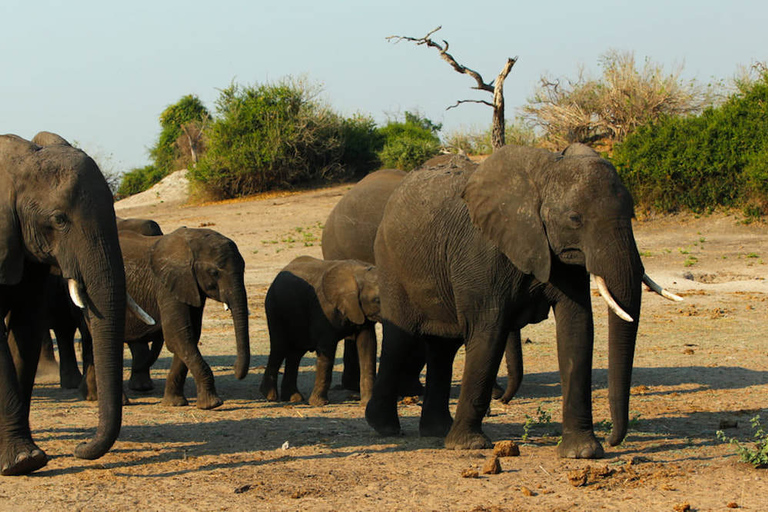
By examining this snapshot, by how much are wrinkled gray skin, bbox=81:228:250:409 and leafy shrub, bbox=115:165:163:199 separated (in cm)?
3238

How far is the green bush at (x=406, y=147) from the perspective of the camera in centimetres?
2995

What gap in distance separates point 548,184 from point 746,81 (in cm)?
2381

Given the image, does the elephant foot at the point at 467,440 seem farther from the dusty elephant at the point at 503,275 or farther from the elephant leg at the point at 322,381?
the elephant leg at the point at 322,381

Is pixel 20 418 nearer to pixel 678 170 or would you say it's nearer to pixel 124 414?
pixel 124 414

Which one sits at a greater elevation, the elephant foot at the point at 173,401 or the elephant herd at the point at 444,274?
the elephant herd at the point at 444,274

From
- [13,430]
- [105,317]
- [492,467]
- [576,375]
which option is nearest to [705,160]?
[576,375]

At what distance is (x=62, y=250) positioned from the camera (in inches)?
235

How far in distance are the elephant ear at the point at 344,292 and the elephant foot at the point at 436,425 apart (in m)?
2.22

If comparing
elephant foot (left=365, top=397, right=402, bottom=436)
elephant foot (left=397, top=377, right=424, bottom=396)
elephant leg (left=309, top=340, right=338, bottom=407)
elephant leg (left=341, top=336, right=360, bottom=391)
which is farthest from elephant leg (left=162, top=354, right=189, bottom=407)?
elephant foot (left=365, top=397, right=402, bottom=436)

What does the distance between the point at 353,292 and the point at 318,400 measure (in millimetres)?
1038

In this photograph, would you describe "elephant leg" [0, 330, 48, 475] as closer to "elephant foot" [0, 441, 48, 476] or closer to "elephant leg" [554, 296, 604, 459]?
"elephant foot" [0, 441, 48, 476]

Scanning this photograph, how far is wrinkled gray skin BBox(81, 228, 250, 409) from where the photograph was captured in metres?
8.68

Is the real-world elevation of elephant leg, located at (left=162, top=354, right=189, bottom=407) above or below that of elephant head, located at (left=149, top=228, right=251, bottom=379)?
below

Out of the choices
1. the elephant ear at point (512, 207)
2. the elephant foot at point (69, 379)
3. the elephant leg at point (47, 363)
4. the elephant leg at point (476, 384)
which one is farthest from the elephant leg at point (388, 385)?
the elephant leg at point (47, 363)
